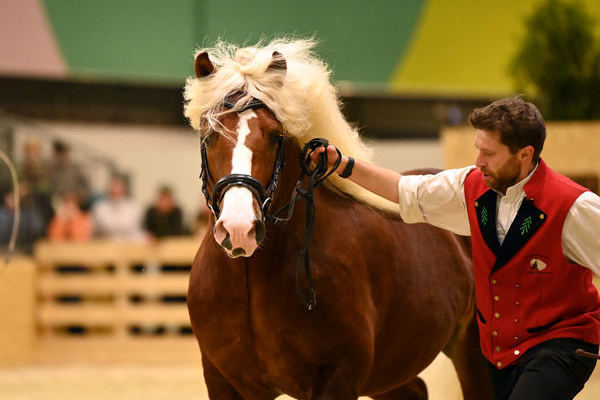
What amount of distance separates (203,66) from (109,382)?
477cm

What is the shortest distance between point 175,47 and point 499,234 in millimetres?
8137

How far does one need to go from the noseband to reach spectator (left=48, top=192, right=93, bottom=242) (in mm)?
6810

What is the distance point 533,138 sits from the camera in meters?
2.57

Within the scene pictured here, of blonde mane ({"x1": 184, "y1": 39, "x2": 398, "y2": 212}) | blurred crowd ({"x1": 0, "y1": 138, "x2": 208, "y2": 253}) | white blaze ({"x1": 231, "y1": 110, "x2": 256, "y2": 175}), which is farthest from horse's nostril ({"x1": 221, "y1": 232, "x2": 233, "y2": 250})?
blurred crowd ({"x1": 0, "y1": 138, "x2": 208, "y2": 253})

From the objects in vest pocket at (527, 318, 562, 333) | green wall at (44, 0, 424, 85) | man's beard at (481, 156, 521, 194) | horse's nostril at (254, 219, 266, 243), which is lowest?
vest pocket at (527, 318, 562, 333)

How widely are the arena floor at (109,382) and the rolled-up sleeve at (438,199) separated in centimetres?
210

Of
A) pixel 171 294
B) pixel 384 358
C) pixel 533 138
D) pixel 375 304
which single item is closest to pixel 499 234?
pixel 533 138

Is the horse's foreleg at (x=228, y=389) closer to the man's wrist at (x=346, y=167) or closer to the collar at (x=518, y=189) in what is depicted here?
the man's wrist at (x=346, y=167)

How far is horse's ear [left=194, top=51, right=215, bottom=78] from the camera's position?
296 cm

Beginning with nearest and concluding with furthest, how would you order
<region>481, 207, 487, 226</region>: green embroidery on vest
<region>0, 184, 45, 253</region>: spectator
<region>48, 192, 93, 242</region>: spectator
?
<region>481, 207, 487, 226</region>: green embroidery on vest → <region>0, 184, 45, 253</region>: spectator → <region>48, 192, 93, 242</region>: spectator

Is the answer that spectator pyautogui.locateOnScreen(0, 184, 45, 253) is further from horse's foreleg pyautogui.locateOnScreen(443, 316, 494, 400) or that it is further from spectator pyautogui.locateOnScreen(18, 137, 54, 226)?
horse's foreleg pyautogui.locateOnScreen(443, 316, 494, 400)

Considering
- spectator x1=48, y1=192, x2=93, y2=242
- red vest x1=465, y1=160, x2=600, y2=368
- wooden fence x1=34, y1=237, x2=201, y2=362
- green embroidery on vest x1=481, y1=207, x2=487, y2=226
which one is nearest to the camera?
red vest x1=465, y1=160, x2=600, y2=368

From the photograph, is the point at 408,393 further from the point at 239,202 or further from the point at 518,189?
the point at 239,202

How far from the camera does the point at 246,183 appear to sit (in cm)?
258
